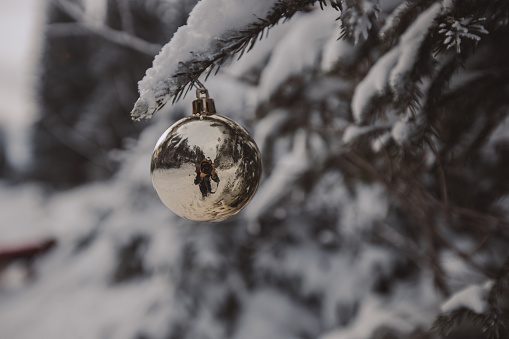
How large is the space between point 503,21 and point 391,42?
33 cm

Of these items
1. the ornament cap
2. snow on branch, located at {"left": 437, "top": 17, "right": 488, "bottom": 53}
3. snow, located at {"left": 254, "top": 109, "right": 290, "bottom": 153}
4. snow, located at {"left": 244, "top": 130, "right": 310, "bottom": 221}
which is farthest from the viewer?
snow, located at {"left": 244, "top": 130, "right": 310, "bottom": 221}

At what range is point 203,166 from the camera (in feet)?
2.88

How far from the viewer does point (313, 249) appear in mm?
3453

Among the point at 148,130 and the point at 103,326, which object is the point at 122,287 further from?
the point at 148,130

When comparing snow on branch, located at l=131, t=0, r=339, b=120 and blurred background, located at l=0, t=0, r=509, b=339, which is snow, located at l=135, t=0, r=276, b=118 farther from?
blurred background, located at l=0, t=0, r=509, b=339

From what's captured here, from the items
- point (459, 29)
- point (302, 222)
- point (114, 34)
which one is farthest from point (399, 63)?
point (302, 222)

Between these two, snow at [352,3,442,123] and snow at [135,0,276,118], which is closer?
snow at [135,0,276,118]

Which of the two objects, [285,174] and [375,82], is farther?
[285,174]

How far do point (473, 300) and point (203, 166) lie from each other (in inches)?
37.5

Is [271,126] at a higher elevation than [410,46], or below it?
higher

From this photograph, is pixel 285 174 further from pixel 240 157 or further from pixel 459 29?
pixel 459 29

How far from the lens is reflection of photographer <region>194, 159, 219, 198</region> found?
88cm

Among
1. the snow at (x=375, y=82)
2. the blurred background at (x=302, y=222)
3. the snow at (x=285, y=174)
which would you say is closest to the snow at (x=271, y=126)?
the blurred background at (x=302, y=222)

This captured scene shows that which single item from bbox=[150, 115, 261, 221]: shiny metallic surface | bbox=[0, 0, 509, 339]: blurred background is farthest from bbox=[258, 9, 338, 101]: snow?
bbox=[150, 115, 261, 221]: shiny metallic surface
